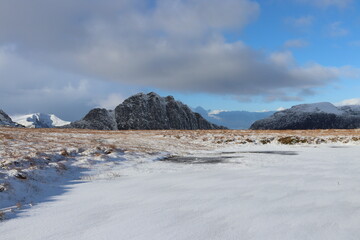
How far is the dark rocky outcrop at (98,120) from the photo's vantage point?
508ft

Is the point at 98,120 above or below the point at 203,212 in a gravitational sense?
above

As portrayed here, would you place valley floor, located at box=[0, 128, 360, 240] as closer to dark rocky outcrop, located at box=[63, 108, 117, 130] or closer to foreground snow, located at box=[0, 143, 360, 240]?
foreground snow, located at box=[0, 143, 360, 240]

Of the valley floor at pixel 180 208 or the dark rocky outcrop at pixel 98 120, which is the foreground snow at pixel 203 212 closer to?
the valley floor at pixel 180 208

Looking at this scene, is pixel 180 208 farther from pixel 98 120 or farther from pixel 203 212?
pixel 98 120

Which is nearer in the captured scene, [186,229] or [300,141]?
[186,229]

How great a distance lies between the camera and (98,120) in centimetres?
16900

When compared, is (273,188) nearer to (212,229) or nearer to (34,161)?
(212,229)

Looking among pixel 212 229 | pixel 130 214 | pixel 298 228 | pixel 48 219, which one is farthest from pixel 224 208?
pixel 48 219

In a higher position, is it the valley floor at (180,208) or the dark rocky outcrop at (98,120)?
the dark rocky outcrop at (98,120)

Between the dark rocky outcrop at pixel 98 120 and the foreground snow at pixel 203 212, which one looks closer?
the foreground snow at pixel 203 212

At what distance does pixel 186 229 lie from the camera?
165 inches

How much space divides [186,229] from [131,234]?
0.87m

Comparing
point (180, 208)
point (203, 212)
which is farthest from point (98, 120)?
point (203, 212)

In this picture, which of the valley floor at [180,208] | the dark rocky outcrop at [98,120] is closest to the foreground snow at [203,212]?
the valley floor at [180,208]
